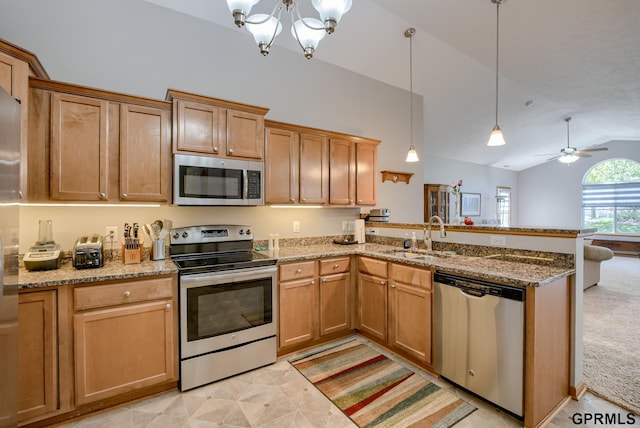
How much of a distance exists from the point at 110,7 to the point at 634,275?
→ 9498 mm

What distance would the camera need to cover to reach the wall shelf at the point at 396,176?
4.37m

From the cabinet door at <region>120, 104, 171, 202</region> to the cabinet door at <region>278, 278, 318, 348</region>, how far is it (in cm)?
137

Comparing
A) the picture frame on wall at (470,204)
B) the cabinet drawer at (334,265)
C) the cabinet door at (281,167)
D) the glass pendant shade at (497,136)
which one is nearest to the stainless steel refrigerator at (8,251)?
the cabinet door at (281,167)

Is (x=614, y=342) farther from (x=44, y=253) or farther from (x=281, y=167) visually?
(x=44, y=253)

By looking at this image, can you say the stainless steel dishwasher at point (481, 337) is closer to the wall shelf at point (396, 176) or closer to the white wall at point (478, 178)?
the wall shelf at point (396, 176)

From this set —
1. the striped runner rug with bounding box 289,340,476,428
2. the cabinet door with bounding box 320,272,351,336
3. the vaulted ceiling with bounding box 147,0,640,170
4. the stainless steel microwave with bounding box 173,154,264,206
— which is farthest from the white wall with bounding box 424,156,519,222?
the striped runner rug with bounding box 289,340,476,428

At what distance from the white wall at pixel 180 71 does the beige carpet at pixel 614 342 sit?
2770 mm

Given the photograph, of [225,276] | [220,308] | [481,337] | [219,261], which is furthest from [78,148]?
[481,337]

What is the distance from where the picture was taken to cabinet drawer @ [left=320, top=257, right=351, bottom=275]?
2.90m

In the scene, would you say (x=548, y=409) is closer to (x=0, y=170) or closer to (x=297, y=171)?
(x=297, y=171)

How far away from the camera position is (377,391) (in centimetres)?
222

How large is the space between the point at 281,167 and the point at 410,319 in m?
1.92

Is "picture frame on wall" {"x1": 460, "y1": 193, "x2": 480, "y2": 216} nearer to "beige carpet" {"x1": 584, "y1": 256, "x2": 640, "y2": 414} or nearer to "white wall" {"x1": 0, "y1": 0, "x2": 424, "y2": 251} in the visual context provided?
"beige carpet" {"x1": 584, "y1": 256, "x2": 640, "y2": 414}

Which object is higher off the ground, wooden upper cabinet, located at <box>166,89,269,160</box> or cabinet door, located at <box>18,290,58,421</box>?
wooden upper cabinet, located at <box>166,89,269,160</box>
